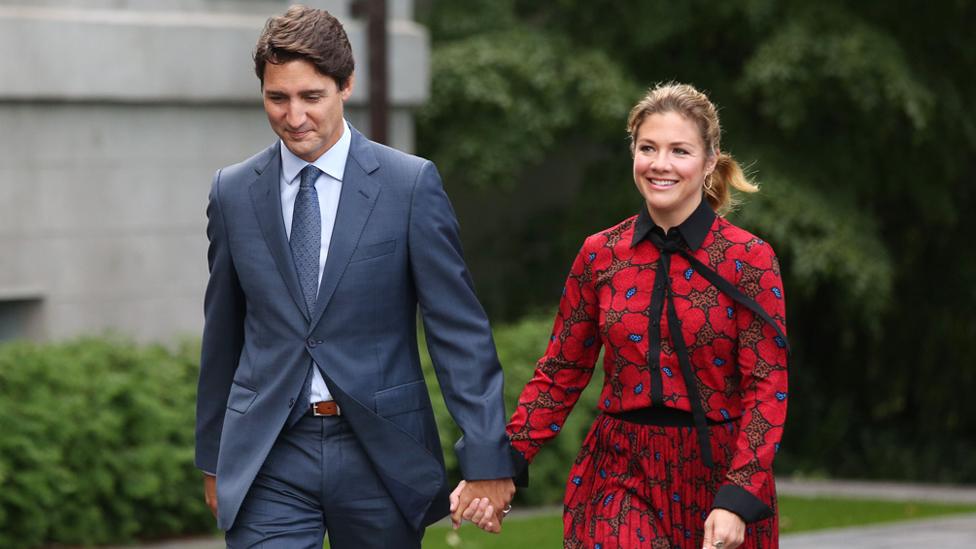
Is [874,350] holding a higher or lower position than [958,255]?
lower

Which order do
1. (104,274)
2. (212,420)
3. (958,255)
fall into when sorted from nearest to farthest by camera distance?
(212,420) → (104,274) → (958,255)

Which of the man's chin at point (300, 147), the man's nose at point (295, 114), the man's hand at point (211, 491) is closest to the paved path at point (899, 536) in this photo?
the man's hand at point (211, 491)

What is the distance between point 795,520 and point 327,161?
6883 millimetres

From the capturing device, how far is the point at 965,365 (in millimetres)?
17734

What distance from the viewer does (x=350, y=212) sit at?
4.47 metres

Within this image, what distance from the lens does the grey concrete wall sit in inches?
444

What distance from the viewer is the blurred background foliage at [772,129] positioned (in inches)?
Result: 522

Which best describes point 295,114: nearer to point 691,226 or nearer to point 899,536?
point 691,226

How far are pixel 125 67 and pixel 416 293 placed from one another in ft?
25.5

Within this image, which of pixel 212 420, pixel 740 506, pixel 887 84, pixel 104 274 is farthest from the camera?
pixel 887 84

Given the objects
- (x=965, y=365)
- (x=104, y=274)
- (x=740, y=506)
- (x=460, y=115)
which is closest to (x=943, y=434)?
(x=965, y=365)

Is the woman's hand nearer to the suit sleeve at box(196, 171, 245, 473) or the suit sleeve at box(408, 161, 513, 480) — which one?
the suit sleeve at box(408, 161, 513, 480)

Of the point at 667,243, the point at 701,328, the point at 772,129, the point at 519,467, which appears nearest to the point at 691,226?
the point at 667,243

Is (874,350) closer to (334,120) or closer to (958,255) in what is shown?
(958,255)
